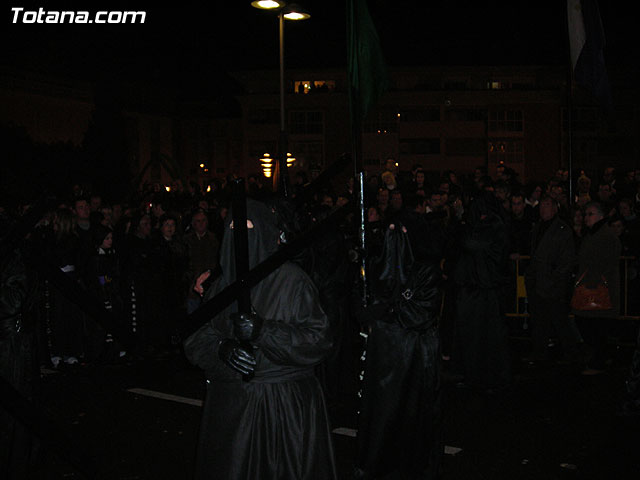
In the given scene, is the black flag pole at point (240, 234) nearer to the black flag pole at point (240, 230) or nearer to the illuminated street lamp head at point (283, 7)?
the black flag pole at point (240, 230)

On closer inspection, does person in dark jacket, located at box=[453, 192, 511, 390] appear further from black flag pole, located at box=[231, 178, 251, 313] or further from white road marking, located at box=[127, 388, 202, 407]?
black flag pole, located at box=[231, 178, 251, 313]

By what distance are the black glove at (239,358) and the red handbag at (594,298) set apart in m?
6.29

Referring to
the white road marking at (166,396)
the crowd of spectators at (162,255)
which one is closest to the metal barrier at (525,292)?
the crowd of spectators at (162,255)

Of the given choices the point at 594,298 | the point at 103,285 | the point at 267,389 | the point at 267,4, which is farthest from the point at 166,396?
the point at 267,4

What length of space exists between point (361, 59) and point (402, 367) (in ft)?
8.03

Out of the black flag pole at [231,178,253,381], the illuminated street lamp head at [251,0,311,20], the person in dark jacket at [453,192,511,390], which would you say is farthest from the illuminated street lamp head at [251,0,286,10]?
the black flag pole at [231,178,253,381]

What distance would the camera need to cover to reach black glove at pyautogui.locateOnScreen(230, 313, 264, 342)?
10.8 feet

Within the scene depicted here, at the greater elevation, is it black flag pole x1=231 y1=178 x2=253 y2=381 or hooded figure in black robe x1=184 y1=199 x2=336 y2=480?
black flag pole x1=231 y1=178 x2=253 y2=381

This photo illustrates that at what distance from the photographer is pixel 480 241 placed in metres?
8.12

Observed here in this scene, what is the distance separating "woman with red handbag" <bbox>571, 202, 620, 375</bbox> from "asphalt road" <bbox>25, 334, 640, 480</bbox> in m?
0.74

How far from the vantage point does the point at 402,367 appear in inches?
211

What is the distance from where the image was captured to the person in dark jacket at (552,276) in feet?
30.0

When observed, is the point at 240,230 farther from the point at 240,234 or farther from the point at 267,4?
the point at 267,4

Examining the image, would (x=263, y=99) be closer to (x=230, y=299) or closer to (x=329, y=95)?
(x=329, y=95)
